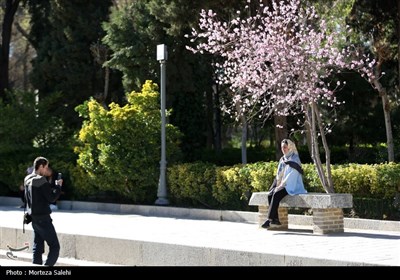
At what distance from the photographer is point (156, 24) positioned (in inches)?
977

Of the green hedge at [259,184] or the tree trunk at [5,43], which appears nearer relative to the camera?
the green hedge at [259,184]

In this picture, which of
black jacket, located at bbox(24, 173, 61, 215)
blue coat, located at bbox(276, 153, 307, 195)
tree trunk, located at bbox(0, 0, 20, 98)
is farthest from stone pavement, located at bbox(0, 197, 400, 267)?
tree trunk, located at bbox(0, 0, 20, 98)

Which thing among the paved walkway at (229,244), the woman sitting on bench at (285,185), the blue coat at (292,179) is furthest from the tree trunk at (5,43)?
the blue coat at (292,179)

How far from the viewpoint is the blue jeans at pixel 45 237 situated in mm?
12031

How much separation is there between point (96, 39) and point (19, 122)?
291 inches

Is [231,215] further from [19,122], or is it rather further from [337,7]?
[19,122]

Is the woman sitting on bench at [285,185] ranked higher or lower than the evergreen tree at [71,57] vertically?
lower

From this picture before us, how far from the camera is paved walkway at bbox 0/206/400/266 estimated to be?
1077 centimetres

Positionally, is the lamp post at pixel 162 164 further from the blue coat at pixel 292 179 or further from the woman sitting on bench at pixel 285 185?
the blue coat at pixel 292 179

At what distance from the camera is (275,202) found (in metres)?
14.5

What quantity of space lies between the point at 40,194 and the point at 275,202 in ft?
15.4

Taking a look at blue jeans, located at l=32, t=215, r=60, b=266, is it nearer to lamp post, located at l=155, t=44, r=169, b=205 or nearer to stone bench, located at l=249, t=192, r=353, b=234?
stone bench, located at l=249, t=192, r=353, b=234

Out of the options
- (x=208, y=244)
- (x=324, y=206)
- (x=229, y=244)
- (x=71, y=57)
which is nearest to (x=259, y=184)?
(x=324, y=206)

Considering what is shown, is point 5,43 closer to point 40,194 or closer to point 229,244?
point 40,194
